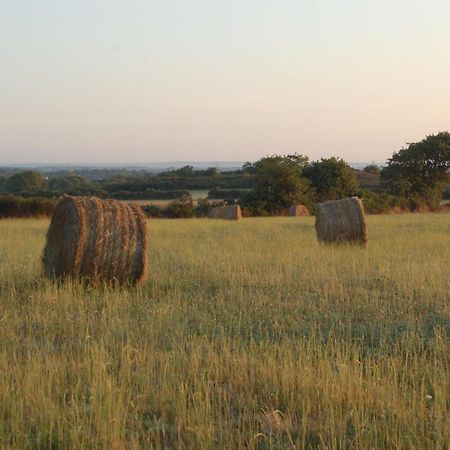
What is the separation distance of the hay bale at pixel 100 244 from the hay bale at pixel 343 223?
25.4 ft

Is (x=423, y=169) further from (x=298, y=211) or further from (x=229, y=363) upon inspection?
(x=229, y=363)

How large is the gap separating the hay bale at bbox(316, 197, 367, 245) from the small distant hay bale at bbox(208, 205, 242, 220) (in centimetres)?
1760

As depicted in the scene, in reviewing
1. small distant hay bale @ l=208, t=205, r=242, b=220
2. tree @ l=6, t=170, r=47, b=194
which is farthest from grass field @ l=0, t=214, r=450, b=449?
tree @ l=6, t=170, r=47, b=194

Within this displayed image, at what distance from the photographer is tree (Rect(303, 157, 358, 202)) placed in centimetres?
4931

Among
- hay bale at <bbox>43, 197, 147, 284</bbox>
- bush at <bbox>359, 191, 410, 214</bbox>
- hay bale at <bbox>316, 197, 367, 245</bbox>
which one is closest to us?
hay bale at <bbox>43, 197, 147, 284</bbox>

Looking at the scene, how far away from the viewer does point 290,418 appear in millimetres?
4672

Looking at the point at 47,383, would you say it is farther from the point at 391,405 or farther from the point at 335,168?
the point at 335,168

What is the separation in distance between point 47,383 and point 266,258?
29.3 ft

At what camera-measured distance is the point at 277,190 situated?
1836 inches

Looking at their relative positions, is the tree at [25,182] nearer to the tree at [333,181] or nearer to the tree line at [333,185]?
the tree line at [333,185]

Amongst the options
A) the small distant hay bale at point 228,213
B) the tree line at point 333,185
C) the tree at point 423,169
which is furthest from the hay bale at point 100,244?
the tree at point 423,169

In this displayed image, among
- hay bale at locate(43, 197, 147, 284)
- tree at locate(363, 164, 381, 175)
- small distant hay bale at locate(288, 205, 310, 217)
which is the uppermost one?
tree at locate(363, 164, 381, 175)

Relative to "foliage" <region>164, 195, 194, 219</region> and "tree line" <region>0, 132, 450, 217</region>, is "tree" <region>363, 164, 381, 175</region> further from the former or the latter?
"foliage" <region>164, 195, 194, 219</region>

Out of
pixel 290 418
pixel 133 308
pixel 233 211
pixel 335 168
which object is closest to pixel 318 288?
pixel 133 308
